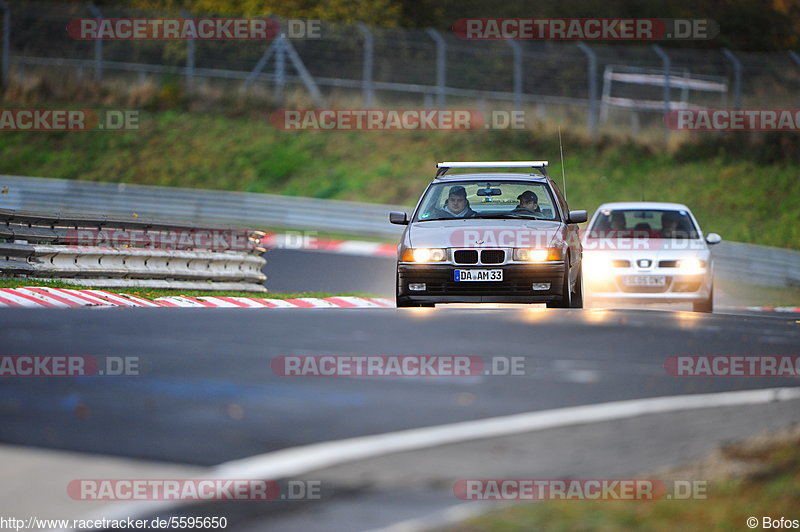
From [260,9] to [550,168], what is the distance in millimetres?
13616

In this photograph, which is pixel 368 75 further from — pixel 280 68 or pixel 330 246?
pixel 330 246

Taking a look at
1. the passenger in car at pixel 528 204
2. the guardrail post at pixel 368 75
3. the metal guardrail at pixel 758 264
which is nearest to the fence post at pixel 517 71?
the guardrail post at pixel 368 75

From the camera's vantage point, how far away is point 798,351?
11.9 metres

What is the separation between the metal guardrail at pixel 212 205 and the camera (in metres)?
34.2

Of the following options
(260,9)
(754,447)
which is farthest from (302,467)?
(260,9)

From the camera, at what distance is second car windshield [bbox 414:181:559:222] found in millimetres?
15406

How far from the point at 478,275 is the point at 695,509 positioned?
8.95 meters

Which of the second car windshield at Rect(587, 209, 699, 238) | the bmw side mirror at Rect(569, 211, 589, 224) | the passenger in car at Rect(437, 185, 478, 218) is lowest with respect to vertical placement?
the second car windshield at Rect(587, 209, 699, 238)

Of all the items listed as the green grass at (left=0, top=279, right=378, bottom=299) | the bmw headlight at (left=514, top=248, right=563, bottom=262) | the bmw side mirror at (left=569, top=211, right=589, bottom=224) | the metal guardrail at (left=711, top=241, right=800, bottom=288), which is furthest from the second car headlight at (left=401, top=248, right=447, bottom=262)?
the metal guardrail at (left=711, top=241, right=800, bottom=288)

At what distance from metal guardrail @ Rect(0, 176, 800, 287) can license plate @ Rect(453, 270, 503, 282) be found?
16083 mm

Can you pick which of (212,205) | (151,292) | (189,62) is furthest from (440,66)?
(151,292)

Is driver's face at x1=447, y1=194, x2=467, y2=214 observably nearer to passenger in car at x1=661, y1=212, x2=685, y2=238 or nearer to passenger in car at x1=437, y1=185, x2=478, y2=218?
passenger in car at x1=437, y1=185, x2=478, y2=218

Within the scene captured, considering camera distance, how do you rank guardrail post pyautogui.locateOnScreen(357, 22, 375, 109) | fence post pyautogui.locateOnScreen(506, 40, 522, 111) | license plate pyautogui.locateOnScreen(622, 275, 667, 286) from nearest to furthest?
license plate pyautogui.locateOnScreen(622, 275, 667, 286) < fence post pyautogui.locateOnScreen(506, 40, 522, 111) < guardrail post pyautogui.locateOnScreen(357, 22, 375, 109)

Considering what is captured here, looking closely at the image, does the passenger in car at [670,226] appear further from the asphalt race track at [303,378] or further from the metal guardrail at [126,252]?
the metal guardrail at [126,252]
